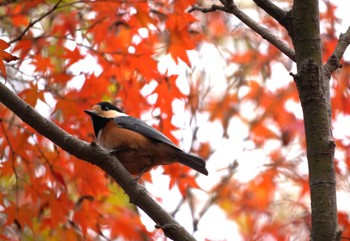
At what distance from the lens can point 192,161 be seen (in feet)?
15.7

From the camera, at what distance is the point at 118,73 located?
530 centimetres

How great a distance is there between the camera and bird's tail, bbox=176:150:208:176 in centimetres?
475

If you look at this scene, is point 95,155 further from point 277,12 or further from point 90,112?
point 90,112

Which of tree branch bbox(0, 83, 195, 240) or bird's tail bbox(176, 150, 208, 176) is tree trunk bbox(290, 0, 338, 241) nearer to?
tree branch bbox(0, 83, 195, 240)

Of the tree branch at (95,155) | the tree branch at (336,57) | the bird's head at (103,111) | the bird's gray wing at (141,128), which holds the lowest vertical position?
the tree branch at (95,155)

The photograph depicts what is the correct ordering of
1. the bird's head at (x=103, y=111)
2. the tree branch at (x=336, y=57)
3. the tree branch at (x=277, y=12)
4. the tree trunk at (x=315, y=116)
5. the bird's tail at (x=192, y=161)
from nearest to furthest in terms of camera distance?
the tree trunk at (x=315, y=116), the tree branch at (x=277, y=12), the tree branch at (x=336, y=57), the bird's tail at (x=192, y=161), the bird's head at (x=103, y=111)

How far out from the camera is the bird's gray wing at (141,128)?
193 inches

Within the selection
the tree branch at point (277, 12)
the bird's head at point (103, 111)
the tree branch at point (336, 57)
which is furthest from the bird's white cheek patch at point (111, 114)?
the tree branch at point (336, 57)

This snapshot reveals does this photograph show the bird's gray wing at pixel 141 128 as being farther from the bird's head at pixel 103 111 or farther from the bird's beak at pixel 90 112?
the bird's beak at pixel 90 112

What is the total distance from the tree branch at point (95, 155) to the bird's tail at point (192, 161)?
4.43ft

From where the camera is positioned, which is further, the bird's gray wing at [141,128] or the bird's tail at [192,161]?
the bird's gray wing at [141,128]

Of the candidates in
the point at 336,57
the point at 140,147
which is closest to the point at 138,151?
the point at 140,147

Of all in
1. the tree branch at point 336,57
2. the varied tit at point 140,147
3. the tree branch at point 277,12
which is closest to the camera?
the tree branch at point 277,12

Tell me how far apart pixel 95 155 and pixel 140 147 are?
151 cm
